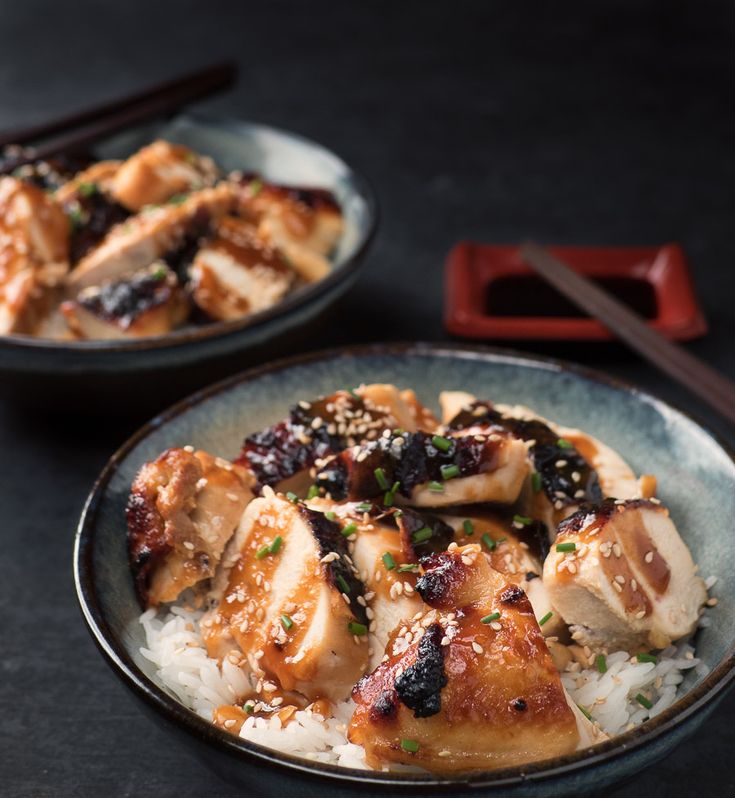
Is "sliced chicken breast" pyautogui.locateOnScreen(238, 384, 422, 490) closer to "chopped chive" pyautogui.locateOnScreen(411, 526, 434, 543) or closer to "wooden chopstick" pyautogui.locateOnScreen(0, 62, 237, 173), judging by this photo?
"chopped chive" pyautogui.locateOnScreen(411, 526, 434, 543)

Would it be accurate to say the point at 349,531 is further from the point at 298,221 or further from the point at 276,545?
the point at 298,221

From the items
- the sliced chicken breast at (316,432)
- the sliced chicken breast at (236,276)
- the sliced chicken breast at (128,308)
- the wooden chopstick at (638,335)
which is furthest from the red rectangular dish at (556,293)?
the sliced chicken breast at (316,432)

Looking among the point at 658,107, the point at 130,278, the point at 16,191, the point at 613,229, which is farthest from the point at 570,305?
the point at 658,107

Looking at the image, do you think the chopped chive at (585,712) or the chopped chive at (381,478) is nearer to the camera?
the chopped chive at (585,712)

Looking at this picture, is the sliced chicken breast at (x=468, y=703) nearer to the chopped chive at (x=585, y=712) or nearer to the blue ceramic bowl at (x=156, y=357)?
the chopped chive at (x=585, y=712)

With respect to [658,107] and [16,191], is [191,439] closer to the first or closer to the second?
[16,191]

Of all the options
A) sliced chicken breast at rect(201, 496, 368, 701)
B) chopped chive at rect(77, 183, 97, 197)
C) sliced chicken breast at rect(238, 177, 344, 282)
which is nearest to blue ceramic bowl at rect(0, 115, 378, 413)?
sliced chicken breast at rect(238, 177, 344, 282)

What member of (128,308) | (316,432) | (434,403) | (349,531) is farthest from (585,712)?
(128,308)
